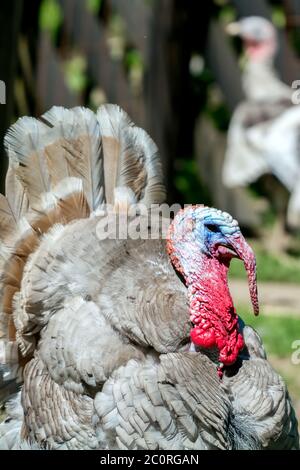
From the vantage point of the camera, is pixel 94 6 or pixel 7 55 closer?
pixel 7 55

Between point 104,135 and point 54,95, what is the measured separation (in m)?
3.45

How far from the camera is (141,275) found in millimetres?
4008

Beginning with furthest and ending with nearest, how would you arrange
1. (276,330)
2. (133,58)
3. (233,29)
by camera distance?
Result: (233,29), (133,58), (276,330)

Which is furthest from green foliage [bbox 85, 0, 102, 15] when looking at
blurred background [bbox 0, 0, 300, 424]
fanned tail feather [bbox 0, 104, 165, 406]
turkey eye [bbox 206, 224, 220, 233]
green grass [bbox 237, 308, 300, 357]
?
turkey eye [bbox 206, 224, 220, 233]

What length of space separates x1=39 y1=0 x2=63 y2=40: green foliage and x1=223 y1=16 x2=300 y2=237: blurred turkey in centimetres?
183

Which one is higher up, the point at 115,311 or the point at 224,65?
the point at 115,311

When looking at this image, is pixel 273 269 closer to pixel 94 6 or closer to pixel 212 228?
Result: pixel 94 6

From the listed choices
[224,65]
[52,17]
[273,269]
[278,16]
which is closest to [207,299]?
[273,269]

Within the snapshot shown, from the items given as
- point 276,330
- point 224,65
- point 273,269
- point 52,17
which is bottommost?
point 273,269

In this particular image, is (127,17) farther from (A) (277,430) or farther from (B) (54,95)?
(A) (277,430)

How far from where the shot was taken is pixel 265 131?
842 cm

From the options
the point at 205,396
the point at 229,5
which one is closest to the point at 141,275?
the point at 205,396

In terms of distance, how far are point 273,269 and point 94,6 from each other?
2.48m

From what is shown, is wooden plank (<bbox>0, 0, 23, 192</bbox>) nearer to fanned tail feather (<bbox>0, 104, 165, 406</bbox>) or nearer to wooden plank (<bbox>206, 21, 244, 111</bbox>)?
fanned tail feather (<bbox>0, 104, 165, 406</bbox>)
